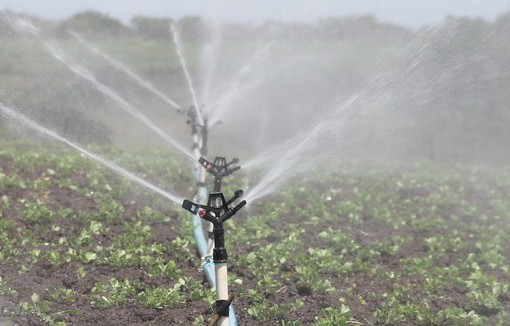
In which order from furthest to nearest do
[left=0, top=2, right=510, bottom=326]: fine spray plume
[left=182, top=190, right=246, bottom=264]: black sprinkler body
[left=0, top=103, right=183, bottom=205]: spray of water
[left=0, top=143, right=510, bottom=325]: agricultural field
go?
[left=0, top=2, right=510, bottom=326]: fine spray plume
[left=0, top=143, right=510, bottom=325]: agricultural field
[left=0, top=103, right=183, bottom=205]: spray of water
[left=182, top=190, right=246, bottom=264]: black sprinkler body

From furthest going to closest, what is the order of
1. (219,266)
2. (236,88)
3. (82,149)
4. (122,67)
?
(122,67) → (236,88) → (82,149) → (219,266)

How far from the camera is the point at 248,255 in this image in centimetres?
830

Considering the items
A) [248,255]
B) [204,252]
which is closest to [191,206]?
[204,252]

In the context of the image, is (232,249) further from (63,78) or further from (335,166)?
(63,78)

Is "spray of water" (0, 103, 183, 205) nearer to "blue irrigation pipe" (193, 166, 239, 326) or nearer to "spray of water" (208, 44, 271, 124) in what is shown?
"blue irrigation pipe" (193, 166, 239, 326)

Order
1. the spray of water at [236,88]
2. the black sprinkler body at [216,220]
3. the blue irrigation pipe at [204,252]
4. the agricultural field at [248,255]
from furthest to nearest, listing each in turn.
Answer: the spray of water at [236,88] < the agricultural field at [248,255] < the blue irrigation pipe at [204,252] < the black sprinkler body at [216,220]

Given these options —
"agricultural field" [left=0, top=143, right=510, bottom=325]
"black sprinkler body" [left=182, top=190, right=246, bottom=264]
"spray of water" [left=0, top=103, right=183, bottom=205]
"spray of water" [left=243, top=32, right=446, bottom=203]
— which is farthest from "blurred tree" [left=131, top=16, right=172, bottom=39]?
"black sprinkler body" [left=182, top=190, right=246, bottom=264]

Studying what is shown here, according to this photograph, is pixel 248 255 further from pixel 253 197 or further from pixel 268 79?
pixel 268 79

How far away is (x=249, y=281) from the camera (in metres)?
7.65

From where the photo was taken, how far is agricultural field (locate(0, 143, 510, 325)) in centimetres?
668

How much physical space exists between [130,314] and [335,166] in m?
11.3

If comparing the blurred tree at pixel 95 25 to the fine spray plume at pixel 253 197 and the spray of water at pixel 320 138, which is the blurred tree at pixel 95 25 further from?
the spray of water at pixel 320 138

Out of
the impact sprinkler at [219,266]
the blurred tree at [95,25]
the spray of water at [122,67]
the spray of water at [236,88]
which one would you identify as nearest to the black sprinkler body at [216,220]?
the impact sprinkler at [219,266]

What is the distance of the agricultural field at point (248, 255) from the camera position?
6.68 m
